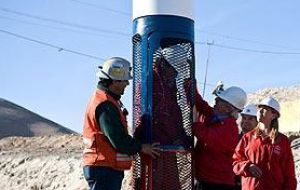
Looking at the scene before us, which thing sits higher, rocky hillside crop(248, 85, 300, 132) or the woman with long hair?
rocky hillside crop(248, 85, 300, 132)

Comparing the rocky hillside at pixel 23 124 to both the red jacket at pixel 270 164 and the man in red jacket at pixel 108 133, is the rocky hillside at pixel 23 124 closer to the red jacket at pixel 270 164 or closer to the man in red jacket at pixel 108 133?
the man in red jacket at pixel 108 133

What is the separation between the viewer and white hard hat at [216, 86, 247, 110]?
5938 millimetres

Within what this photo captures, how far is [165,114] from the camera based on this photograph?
5.70 metres

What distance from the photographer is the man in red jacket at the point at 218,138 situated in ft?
18.8

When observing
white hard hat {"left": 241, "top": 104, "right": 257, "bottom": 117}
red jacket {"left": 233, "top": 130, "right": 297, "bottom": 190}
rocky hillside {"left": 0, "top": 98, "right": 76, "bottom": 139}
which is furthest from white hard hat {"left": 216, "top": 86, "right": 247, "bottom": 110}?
rocky hillside {"left": 0, "top": 98, "right": 76, "bottom": 139}

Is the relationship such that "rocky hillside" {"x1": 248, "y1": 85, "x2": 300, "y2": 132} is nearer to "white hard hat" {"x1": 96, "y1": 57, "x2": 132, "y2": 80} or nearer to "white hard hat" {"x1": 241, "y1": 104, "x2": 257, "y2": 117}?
→ "white hard hat" {"x1": 241, "y1": 104, "x2": 257, "y2": 117}

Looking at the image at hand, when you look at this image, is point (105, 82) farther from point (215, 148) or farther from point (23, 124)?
point (23, 124)

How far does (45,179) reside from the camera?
16047mm

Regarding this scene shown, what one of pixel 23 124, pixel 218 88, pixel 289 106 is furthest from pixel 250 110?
pixel 23 124

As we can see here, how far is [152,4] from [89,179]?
1.62 metres

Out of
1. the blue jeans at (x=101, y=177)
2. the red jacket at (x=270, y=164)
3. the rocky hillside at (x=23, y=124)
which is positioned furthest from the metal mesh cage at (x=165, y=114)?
the rocky hillside at (x=23, y=124)

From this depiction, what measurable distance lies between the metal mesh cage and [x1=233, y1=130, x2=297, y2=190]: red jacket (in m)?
0.54

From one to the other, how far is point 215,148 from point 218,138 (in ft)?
0.36

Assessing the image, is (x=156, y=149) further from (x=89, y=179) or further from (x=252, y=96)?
(x=252, y=96)
